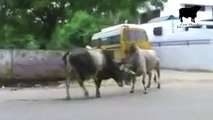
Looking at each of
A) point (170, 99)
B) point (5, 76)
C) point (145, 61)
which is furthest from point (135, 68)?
point (5, 76)

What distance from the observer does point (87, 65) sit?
16.6 meters

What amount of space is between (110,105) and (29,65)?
324 inches

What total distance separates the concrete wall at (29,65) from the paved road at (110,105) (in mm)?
1605

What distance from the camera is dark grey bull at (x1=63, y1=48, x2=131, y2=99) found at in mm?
16500

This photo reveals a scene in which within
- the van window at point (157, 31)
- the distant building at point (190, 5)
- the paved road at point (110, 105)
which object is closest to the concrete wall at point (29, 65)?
the paved road at point (110, 105)

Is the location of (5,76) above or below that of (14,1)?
below

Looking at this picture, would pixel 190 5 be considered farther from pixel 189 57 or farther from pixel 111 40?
pixel 111 40

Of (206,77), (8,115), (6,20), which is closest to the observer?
(8,115)

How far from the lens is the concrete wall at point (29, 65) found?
70.9ft

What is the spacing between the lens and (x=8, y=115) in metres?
12.5

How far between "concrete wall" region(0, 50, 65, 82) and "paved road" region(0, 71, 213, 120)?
5.27 ft

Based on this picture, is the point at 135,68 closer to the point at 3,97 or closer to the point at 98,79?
the point at 98,79

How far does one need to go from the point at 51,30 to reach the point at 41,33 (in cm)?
60

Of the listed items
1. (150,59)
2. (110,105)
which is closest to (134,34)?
(150,59)
